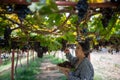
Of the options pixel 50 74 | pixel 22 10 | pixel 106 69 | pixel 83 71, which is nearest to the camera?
pixel 22 10

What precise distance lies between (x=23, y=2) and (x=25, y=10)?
5.7 inches

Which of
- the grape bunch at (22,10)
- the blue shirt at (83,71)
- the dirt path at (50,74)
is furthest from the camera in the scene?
the dirt path at (50,74)

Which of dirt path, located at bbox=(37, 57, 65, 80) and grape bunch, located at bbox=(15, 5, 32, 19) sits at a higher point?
grape bunch, located at bbox=(15, 5, 32, 19)

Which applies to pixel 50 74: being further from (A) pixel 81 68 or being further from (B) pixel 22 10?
(B) pixel 22 10

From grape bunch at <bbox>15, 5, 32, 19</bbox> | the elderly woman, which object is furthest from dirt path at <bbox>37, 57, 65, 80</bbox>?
grape bunch at <bbox>15, 5, 32, 19</bbox>

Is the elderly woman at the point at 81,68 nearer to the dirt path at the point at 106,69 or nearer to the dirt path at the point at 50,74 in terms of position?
the dirt path at the point at 50,74

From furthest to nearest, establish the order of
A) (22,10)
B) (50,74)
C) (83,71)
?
(50,74) → (83,71) → (22,10)

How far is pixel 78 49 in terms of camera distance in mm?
5285

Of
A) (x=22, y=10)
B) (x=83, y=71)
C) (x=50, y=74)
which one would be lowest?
(x=50, y=74)

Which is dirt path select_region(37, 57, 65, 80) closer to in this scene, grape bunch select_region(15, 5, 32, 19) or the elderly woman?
the elderly woman

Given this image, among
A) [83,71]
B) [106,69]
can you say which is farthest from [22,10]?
[106,69]

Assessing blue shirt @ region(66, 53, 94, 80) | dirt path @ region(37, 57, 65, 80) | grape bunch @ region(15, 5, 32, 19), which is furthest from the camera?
dirt path @ region(37, 57, 65, 80)

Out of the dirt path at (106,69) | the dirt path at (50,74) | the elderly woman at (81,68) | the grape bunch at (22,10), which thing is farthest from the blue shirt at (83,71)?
the dirt path at (106,69)

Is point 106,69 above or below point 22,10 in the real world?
below
